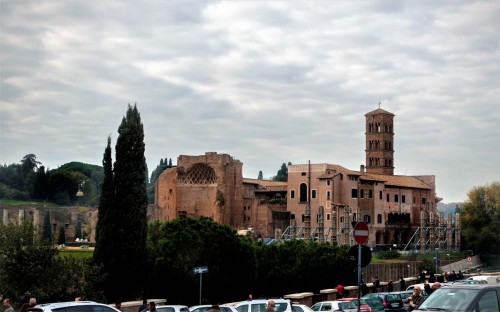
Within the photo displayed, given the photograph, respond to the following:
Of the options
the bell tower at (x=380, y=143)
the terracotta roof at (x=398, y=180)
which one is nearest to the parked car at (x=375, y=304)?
the terracotta roof at (x=398, y=180)

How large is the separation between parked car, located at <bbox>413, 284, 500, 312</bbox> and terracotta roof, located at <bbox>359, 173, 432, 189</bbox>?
77.4m

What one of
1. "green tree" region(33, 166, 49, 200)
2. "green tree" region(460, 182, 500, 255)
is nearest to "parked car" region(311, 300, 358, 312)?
"green tree" region(460, 182, 500, 255)

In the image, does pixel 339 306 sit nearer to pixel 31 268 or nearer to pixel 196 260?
pixel 31 268

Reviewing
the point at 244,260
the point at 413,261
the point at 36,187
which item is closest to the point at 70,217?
the point at 36,187

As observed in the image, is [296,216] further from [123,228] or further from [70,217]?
[123,228]

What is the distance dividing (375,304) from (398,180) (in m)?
70.8

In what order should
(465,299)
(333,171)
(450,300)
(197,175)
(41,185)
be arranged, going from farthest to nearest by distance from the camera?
(41,185) → (197,175) → (333,171) → (450,300) → (465,299)

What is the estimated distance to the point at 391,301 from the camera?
29875 mm

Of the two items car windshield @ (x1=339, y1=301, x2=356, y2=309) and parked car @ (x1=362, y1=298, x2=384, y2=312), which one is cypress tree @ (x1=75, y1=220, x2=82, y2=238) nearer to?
parked car @ (x1=362, y1=298, x2=384, y2=312)

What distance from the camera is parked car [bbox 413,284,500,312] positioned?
42.0ft

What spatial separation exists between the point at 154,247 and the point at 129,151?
449 cm

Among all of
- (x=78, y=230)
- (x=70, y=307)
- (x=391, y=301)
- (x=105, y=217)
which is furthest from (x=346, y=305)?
(x=78, y=230)

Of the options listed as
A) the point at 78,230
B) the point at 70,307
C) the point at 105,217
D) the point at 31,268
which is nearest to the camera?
the point at 70,307

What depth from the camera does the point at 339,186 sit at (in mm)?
Answer: 89562
